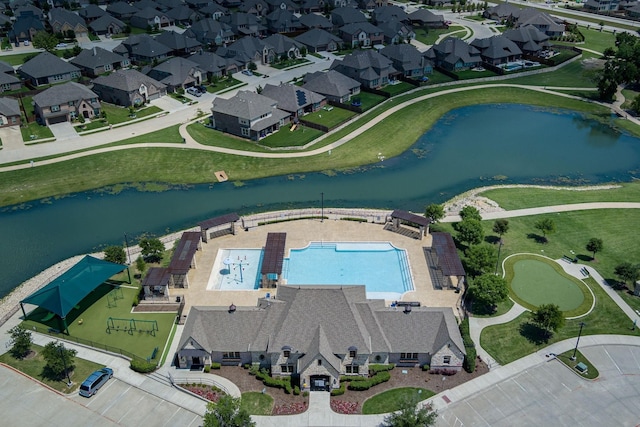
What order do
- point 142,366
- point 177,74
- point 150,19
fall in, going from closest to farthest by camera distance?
1. point 142,366
2. point 177,74
3. point 150,19

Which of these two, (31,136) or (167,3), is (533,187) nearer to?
(31,136)

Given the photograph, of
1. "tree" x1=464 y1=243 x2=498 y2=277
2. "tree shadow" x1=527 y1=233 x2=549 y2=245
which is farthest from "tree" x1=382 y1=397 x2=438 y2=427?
"tree shadow" x1=527 y1=233 x2=549 y2=245

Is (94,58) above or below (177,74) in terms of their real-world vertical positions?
above

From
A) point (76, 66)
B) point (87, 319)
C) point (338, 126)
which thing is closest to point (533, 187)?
point (338, 126)

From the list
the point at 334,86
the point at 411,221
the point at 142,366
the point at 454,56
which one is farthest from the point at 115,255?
the point at 454,56

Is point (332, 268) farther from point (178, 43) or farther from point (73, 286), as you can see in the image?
point (178, 43)
